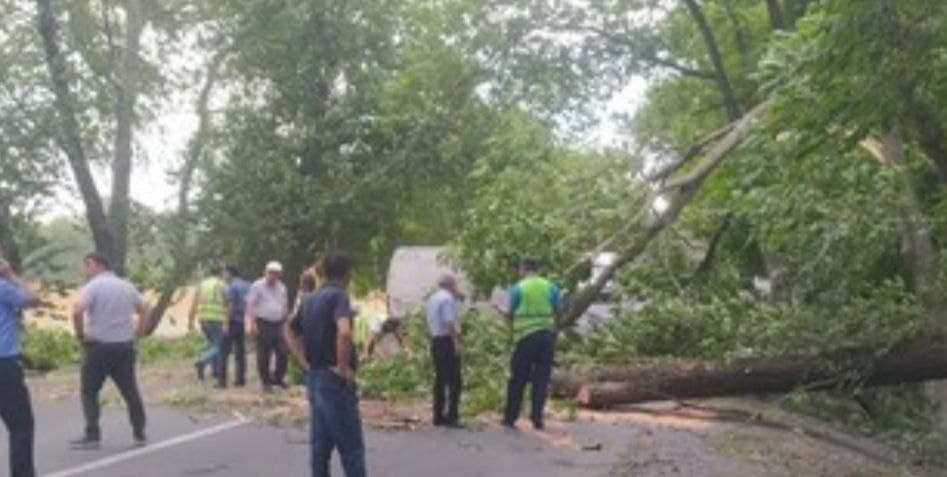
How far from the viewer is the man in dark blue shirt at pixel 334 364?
8.62 m

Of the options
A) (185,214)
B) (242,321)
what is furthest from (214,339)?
(185,214)

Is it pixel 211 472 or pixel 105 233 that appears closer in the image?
pixel 211 472

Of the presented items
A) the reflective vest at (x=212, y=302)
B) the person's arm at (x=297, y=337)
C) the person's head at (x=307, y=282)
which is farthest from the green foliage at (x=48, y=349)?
the person's arm at (x=297, y=337)

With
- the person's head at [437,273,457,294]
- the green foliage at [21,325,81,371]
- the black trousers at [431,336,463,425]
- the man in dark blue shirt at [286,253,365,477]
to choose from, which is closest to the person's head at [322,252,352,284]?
the man in dark blue shirt at [286,253,365,477]

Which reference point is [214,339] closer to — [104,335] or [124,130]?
[104,335]

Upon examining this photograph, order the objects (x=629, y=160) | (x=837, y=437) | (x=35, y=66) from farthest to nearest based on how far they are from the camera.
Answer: (x=35, y=66), (x=629, y=160), (x=837, y=437)

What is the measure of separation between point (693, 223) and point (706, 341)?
13.9 ft

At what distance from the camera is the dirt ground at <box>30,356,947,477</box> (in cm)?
1138

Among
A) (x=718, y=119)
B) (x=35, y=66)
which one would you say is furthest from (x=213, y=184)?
(x=718, y=119)

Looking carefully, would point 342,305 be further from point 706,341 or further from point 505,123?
point 505,123

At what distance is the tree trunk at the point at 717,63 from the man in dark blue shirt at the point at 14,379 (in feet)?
58.6

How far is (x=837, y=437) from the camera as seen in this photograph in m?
14.1

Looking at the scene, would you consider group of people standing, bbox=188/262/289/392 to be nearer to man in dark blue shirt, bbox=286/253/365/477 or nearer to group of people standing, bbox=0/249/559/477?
group of people standing, bbox=0/249/559/477

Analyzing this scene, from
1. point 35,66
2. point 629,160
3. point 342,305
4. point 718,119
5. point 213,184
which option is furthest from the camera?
point 213,184
